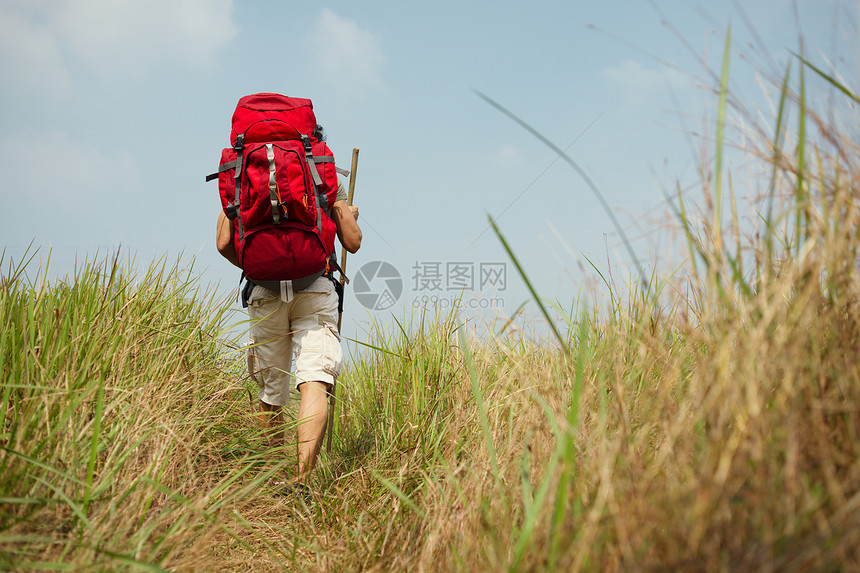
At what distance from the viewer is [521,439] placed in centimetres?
218

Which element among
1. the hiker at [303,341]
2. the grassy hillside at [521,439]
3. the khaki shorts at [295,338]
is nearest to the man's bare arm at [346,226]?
the hiker at [303,341]

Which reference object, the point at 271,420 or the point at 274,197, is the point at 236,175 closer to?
the point at 274,197

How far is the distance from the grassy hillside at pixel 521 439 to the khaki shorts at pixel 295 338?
24 centimetres

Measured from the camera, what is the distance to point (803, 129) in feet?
3.95

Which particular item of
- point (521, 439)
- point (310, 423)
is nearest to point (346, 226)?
point (310, 423)

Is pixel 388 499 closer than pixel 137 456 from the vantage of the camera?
No

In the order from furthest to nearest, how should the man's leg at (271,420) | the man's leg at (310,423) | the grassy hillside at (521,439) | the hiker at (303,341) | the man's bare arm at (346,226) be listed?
the man's bare arm at (346,226), the man's leg at (271,420), the hiker at (303,341), the man's leg at (310,423), the grassy hillside at (521,439)

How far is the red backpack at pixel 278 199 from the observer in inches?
116

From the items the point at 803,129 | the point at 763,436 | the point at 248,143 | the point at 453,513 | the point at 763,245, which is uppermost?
the point at 248,143

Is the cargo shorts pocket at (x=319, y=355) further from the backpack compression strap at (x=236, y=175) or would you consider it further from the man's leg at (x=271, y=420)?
the backpack compression strap at (x=236, y=175)

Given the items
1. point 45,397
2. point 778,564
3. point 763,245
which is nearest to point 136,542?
point 45,397

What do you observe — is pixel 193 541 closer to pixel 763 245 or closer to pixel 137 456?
pixel 137 456

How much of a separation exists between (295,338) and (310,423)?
21.9 inches

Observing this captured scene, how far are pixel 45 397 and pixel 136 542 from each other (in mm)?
611
